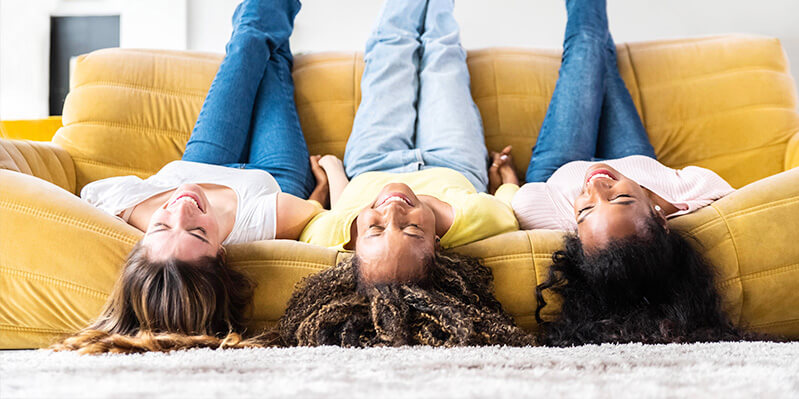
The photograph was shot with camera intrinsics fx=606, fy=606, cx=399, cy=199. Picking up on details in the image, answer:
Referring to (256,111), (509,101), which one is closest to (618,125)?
(509,101)

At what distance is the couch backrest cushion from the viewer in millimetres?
1940

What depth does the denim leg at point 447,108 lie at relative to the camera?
1.88 m

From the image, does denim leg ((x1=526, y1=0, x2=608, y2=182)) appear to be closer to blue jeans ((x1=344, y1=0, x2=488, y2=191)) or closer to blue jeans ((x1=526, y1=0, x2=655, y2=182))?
blue jeans ((x1=526, y1=0, x2=655, y2=182))

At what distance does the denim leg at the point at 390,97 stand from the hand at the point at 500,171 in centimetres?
26

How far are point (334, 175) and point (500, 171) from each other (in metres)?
0.54

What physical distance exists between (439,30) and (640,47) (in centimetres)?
73

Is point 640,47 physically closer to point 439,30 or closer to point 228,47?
point 439,30

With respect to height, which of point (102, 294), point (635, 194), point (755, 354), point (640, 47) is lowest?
point (102, 294)

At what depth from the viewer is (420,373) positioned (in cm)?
78

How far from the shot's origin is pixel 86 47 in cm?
315

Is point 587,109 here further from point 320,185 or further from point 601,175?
point 320,185

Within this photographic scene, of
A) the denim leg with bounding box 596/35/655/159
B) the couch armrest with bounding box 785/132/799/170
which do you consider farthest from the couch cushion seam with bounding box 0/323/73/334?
the couch armrest with bounding box 785/132/799/170

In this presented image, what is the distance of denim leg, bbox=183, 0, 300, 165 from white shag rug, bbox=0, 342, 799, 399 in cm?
97

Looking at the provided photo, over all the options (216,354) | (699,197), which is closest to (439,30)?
(699,197)
